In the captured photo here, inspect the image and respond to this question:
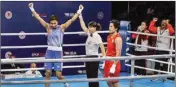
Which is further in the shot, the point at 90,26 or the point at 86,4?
the point at 86,4

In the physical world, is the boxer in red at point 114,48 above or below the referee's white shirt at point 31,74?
above

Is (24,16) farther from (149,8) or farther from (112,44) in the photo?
(112,44)

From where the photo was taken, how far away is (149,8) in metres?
10.9

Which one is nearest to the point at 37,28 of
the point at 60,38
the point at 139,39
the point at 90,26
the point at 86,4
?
the point at 86,4

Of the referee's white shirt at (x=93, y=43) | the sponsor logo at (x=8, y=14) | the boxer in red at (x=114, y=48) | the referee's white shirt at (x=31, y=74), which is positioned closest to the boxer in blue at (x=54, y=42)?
the referee's white shirt at (x=93, y=43)

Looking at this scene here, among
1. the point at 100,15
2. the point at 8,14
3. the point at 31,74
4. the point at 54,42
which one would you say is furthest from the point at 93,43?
the point at 100,15

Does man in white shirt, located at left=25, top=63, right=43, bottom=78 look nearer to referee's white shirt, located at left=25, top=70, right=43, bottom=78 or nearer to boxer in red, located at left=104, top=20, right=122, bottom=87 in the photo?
referee's white shirt, located at left=25, top=70, right=43, bottom=78

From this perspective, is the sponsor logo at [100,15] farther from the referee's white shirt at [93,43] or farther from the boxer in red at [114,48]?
the boxer in red at [114,48]

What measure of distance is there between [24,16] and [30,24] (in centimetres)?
26

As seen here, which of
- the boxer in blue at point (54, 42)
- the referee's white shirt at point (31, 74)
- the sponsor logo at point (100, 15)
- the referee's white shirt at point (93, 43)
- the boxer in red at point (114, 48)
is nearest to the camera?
the boxer in red at point (114, 48)

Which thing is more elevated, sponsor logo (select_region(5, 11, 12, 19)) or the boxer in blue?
sponsor logo (select_region(5, 11, 12, 19))

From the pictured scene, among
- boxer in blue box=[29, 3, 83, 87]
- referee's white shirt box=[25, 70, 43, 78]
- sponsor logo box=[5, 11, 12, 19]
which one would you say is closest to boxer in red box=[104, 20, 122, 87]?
boxer in blue box=[29, 3, 83, 87]

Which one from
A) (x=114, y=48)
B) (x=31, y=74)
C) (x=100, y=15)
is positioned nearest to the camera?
(x=114, y=48)

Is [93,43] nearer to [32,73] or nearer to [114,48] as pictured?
[114,48]
